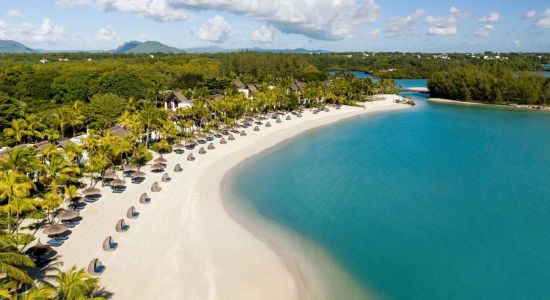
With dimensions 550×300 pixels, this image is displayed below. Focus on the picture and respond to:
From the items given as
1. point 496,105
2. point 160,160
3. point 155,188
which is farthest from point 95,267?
point 496,105

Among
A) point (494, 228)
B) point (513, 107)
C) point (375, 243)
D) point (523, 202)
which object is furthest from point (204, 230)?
point (513, 107)

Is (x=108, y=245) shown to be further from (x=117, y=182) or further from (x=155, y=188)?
(x=117, y=182)

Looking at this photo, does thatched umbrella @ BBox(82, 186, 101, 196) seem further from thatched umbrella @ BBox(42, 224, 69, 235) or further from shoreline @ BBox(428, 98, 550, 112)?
shoreline @ BBox(428, 98, 550, 112)

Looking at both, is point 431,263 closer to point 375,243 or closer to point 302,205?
point 375,243


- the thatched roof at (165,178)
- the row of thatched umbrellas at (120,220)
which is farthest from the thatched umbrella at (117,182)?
the thatched roof at (165,178)

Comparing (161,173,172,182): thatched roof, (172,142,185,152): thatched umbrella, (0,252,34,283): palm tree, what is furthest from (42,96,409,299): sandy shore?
(172,142,185,152): thatched umbrella

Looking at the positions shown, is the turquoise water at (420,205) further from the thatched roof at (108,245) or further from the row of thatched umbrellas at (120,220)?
the thatched roof at (108,245)
